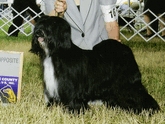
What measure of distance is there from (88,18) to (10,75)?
3.50 feet

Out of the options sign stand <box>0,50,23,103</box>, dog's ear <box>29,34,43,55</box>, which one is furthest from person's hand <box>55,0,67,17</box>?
sign stand <box>0,50,23,103</box>

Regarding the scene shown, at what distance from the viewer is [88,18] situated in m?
2.54

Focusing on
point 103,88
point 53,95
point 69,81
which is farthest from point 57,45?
point 103,88

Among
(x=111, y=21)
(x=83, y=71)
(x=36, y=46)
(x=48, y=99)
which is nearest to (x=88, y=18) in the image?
(x=111, y=21)

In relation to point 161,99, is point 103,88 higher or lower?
higher

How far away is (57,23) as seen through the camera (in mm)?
1841

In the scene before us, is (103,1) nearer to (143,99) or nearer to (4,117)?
(143,99)

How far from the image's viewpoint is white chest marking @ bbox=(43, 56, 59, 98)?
1928 millimetres

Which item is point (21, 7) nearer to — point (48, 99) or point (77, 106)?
point (48, 99)

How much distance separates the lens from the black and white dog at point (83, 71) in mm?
1841

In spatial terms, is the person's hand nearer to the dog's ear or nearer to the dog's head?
the dog's head

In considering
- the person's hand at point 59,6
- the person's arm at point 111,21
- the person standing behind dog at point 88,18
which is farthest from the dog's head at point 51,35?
the person's arm at point 111,21

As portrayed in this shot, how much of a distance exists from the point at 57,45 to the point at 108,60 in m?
0.55

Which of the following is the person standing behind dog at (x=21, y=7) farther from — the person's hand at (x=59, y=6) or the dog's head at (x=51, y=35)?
the dog's head at (x=51, y=35)
